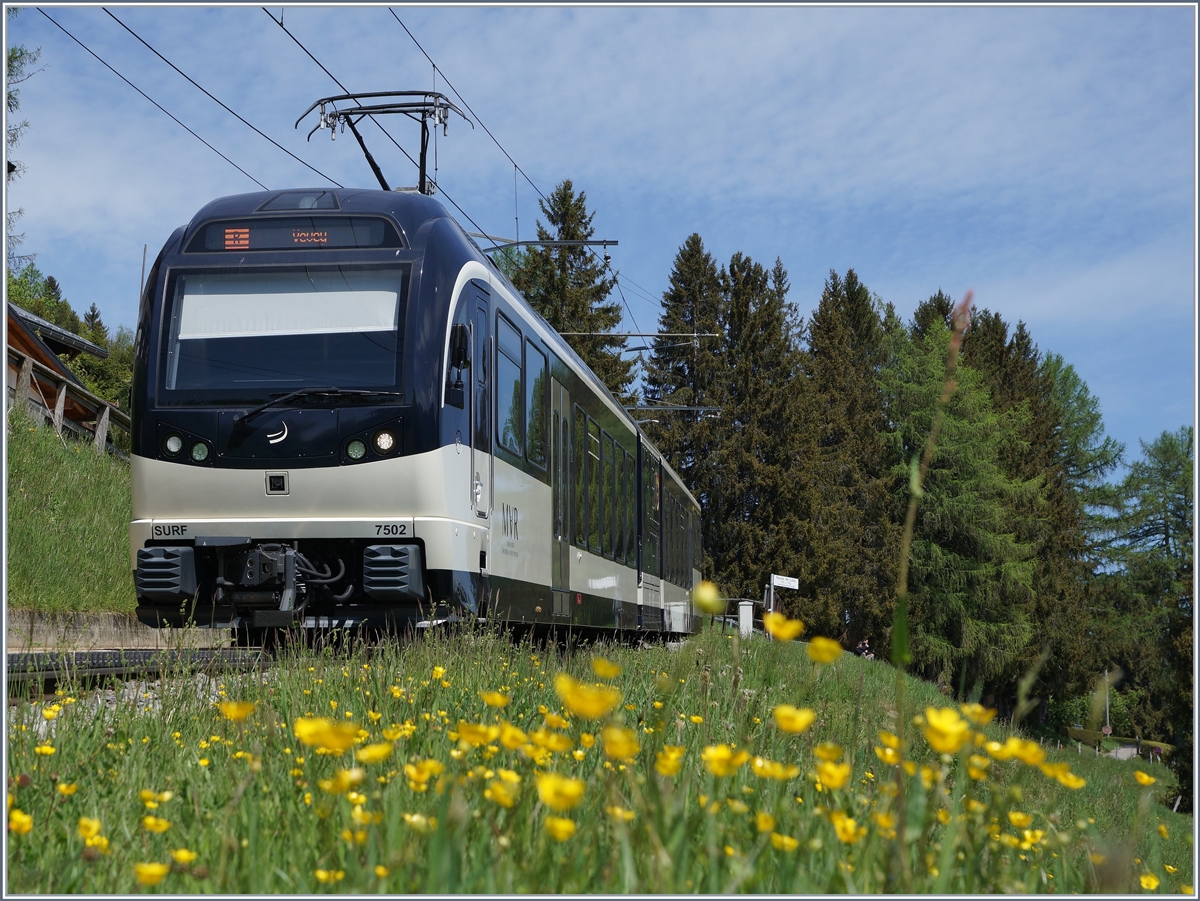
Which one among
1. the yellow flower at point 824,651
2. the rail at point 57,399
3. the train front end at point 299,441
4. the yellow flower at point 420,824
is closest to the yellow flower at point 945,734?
the yellow flower at point 824,651

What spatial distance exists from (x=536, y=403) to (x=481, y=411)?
5.65 feet

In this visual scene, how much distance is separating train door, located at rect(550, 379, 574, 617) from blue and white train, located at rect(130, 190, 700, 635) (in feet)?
5.73

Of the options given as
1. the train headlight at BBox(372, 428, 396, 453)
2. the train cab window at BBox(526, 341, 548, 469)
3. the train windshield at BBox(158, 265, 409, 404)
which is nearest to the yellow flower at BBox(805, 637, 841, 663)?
the train headlight at BBox(372, 428, 396, 453)

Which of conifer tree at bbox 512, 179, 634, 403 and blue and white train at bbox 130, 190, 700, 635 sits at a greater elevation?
conifer tree at bbox 512, 179, 634, 403

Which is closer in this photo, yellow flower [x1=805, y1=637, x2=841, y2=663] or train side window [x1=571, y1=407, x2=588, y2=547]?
yellow flower [x1=805, y1=637, x2=841, y2=663]

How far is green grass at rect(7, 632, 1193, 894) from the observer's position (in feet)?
6.50

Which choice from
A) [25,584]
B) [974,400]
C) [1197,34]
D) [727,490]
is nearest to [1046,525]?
[974,400]

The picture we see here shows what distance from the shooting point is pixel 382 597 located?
7855 mm

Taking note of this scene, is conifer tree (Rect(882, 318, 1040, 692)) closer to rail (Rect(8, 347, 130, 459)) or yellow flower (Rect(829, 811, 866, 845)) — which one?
rail (Rect(8, 347, 130, 459))

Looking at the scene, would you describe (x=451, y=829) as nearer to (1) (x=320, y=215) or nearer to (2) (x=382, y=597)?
(2) (x=382, y=597)

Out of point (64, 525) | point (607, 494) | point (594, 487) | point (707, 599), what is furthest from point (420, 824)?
point (64, 525)

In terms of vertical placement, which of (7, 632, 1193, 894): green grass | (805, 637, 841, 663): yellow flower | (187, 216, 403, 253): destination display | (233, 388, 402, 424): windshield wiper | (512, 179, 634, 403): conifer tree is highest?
(512, 179, 634, 403): conifer tree

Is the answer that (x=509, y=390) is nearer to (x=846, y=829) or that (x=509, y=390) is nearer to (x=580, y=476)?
(x=580, y=476)

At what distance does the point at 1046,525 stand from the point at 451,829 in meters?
58.1
